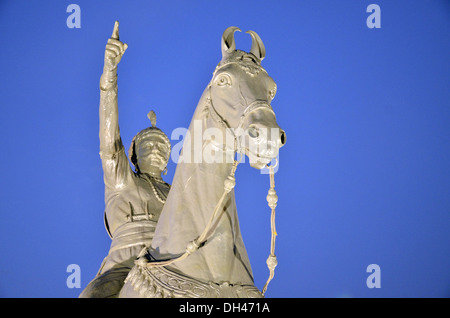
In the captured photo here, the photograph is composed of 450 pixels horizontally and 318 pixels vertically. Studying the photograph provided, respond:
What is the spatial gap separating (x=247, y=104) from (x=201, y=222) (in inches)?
30.7

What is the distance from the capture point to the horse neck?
321 cm

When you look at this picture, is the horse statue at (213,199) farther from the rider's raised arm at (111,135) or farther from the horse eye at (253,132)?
the rider's raised arm at (111,135)

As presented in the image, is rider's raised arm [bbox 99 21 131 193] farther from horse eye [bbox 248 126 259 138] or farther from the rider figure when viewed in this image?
horse eye [bbox 248 126 259 138]

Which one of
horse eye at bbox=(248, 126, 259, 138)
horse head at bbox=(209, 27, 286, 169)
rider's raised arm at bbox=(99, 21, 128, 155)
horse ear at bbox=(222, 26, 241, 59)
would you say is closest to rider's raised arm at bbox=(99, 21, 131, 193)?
rider's raised arm at bbox=(99, 21, 128, 155)

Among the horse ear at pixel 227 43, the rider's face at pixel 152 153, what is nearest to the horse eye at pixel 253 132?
the horse ear at pixel 227 43

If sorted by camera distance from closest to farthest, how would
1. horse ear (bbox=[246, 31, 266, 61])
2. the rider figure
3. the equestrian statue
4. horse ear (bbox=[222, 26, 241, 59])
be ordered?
the equestrian statue < horse ear (bbox=[222, 26, 241, 59]) < horse ear (bbox=[246, 31, 266, 61]) < the rider figure

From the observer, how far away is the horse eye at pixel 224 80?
10.7ft

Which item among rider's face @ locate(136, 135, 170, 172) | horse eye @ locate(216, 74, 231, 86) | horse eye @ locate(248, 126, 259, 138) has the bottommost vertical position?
horse eye @ locate(248, 126, 259, 138)

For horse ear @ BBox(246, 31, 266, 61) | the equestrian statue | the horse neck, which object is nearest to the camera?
the equestrian statue

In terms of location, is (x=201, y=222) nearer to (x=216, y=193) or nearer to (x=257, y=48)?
(x=216, y=193)

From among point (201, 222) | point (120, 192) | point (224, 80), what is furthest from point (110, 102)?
point (201, 222)
